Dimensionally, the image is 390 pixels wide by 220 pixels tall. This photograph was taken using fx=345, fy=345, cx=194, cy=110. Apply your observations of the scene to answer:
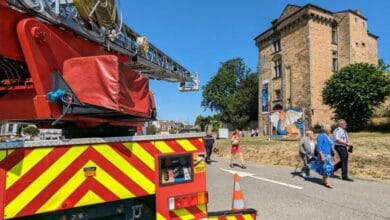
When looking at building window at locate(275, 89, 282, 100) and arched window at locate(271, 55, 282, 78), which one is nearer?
building window at locate(275, 89, 282, 100)

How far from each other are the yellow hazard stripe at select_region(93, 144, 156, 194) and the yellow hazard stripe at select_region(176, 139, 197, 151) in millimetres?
482

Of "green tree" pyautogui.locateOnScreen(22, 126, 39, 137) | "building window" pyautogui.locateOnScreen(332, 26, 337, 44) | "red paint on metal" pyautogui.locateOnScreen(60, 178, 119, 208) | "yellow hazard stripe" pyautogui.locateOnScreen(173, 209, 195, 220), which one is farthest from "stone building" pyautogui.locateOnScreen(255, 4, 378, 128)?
"red paint on metal" pyautogui.locateOnScreen(60, 178, 119, 208)

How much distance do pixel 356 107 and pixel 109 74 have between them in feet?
105

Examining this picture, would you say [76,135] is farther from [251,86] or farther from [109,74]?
[251,86]

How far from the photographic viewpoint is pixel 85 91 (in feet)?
10.4

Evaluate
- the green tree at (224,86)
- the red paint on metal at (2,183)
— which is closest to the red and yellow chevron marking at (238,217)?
the red paint on metal at (2,183)

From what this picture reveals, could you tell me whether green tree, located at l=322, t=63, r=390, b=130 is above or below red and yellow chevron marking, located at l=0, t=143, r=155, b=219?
above

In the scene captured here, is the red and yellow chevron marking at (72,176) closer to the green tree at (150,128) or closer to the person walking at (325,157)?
the green tree at (150,128)

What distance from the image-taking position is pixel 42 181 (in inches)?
103

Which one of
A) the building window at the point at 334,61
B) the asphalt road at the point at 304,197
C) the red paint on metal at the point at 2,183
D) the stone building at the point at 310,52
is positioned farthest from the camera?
the building window at the point at 334,61

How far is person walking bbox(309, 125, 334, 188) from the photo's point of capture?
9164 mm

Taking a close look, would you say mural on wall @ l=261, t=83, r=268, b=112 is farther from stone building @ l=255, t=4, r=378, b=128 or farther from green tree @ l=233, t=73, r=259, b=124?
green tree @ l=233, t=73, r=259, b=124

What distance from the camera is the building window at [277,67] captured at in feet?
149

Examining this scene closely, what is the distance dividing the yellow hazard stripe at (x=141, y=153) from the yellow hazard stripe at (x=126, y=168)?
0.11 meters
